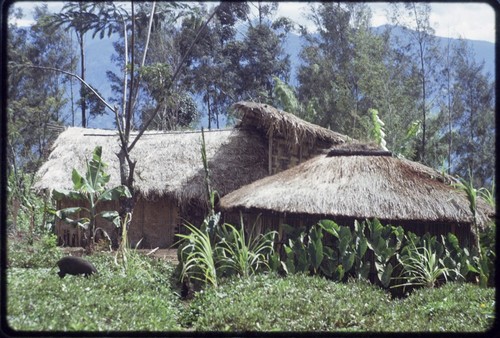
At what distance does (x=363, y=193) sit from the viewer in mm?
9641

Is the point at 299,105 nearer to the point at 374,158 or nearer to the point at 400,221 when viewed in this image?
the point at 374,158

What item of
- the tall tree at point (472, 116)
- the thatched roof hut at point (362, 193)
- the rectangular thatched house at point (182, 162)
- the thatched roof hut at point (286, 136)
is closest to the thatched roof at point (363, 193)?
the thatched roof hut at point (362, 193)

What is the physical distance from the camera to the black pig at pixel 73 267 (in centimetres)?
654

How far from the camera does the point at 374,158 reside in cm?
1047

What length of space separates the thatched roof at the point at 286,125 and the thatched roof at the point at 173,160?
4.17 ft

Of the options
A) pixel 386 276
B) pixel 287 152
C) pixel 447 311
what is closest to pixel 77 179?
pixel 386 276

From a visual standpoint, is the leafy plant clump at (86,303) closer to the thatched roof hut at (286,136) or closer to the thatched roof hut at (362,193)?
the thatched roof hut at (362,193)

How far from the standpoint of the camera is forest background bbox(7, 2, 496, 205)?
41.7 feet

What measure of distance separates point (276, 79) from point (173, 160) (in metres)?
3.00

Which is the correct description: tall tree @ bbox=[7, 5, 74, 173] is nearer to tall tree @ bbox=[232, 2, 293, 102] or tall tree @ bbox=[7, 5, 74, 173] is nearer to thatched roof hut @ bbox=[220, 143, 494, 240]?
tall tree @ bbox=[232, 2, 293, 102]

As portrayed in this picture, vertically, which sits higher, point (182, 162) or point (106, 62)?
point (106, 62)

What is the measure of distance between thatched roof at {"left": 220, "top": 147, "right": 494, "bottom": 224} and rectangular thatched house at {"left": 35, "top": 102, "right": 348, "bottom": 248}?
8.33 ft

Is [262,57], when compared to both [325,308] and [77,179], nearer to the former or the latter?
[77,179]

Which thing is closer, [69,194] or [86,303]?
[86,303]
